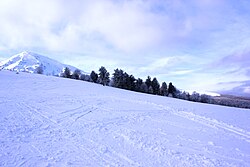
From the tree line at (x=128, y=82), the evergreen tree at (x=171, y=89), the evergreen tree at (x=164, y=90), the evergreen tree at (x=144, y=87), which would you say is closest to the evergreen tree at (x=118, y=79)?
the tree line at (x=128, y=82)

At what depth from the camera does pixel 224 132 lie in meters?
15.8

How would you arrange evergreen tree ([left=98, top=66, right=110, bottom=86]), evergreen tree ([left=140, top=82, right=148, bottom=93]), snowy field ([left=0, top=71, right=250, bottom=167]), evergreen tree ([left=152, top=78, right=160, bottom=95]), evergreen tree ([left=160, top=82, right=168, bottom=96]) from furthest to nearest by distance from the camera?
evergreen tree ([left=160, top=82, right=168, bottom=96])
evergreen tree ([left=152, top=78, right=160, bottom=95])
evergreen tree ([left=140, top=82, right=148, bottom=93])
evergreen tree ([left=98, top=66, right=110, bottom=86])
snowy field ([left=0, top=71, right=250, bottom=167])

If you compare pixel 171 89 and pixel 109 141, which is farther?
pixel 171 89

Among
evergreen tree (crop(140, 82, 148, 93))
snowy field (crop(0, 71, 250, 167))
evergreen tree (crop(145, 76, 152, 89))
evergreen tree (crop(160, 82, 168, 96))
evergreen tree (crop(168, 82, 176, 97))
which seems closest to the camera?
snowy field (crop(0, 71, 250, 167))

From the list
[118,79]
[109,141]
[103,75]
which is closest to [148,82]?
[118,79]

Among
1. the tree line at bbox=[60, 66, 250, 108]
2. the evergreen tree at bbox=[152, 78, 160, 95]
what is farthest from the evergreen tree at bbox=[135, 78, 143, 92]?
the evergreen tree at bbox=[152, 78, 160, 95]

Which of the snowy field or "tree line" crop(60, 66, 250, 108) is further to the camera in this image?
"tree line" crop(60, 66, 250, 108)

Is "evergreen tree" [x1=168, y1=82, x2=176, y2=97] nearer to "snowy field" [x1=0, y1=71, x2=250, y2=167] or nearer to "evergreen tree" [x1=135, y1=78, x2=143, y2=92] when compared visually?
"evergreen tree" [x1=135, y1=78, x2=143, y2=92]

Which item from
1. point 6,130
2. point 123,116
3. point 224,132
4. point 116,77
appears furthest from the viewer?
point 116,77

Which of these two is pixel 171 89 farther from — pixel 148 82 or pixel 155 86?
pixel 148 82

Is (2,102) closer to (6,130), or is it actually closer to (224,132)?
(6,130)

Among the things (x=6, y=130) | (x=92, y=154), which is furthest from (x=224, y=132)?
(x=6, y=130)

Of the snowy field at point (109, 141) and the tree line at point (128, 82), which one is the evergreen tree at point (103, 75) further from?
the snowy field at point (109, 141)

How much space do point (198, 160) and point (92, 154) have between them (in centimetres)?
416
